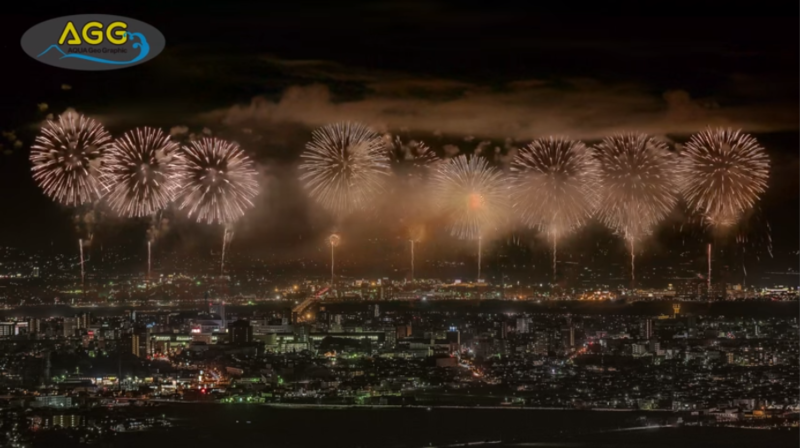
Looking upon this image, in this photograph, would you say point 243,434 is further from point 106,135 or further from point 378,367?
point 106,135

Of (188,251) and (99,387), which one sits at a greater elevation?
(188,251)

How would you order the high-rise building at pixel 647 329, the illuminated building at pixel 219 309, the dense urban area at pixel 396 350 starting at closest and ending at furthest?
the dense urban area at pixel 396 350
the illuminated building at pixel 219 309
the high-rise building at pixel 647 329

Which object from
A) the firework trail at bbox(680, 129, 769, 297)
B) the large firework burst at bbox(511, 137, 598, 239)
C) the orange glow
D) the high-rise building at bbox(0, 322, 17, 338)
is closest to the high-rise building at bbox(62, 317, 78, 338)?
the high-rise building at bbox(0, 322, 17, 338)

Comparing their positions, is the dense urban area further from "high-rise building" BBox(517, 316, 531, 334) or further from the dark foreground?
the dark foreground

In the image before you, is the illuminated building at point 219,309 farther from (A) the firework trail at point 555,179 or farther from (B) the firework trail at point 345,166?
(A) the firework trail at point 555,179

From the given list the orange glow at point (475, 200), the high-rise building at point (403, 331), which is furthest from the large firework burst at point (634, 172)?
the high-rise building at point (403, 331)

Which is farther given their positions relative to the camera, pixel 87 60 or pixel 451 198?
pixel 451 198

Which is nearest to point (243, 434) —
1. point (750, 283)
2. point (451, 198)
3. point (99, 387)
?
point (99, 387)

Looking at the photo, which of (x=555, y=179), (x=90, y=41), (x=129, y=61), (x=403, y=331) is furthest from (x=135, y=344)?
(x=555, y=179)
